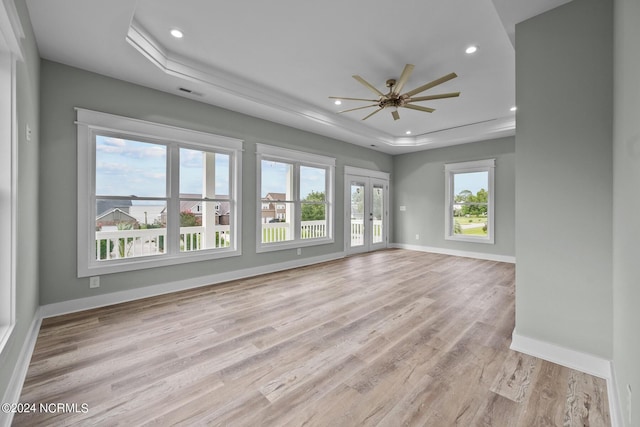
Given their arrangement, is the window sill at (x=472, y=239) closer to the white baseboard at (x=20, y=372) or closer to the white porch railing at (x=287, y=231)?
the white porch railing at (x=287, y=231)

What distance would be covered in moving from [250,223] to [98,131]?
7.53 ft

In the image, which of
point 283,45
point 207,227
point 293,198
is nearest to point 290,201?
point 293,198

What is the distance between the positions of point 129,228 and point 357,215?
4880 mm

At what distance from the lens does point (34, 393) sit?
5.61 ft

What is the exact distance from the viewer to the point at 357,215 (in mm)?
7043

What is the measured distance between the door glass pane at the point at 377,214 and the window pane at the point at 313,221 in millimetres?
1762

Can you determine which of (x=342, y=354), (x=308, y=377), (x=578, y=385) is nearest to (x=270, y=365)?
(x=308, y=377)

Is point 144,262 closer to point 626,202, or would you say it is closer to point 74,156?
point 74,156

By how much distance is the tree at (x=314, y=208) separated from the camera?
5.79 metres

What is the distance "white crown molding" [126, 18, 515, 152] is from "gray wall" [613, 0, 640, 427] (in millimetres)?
3630

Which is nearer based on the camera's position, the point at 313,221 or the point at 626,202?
the point at 626,202

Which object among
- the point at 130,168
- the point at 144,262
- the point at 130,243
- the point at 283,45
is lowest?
the point at 144,262

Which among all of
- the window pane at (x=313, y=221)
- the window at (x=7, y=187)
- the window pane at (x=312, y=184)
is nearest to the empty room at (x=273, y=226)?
the window at (x=7, y=187)

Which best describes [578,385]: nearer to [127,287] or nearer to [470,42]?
[470,42]
